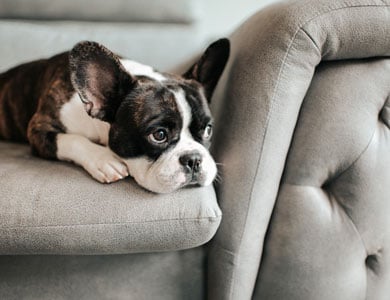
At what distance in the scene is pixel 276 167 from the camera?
4.00 feet

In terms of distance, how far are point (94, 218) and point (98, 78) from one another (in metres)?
0.40

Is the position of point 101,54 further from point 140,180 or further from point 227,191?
point 227,191

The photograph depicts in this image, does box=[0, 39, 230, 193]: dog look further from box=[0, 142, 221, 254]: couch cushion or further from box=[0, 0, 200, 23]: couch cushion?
box=[0, 0, 200, 23]: couch cushion

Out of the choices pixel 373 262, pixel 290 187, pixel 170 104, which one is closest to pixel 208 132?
pixel 170 104

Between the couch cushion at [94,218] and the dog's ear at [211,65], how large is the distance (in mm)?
463

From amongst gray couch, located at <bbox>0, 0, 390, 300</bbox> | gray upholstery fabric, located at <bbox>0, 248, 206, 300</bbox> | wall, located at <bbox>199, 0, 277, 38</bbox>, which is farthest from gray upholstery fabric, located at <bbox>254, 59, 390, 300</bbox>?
wall, located at <bbox>199, 0, 277, 38</bbox>

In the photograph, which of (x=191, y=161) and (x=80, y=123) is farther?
(x=80, y=123)

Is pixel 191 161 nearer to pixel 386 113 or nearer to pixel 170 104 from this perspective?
pixel 170 104

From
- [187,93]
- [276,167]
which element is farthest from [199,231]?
[187,93]

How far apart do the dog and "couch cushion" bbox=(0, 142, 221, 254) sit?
0.06m

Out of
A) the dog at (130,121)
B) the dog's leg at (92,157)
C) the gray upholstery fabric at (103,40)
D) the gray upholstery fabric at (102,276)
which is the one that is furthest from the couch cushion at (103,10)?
the gray upholstery fabric at (102,276)

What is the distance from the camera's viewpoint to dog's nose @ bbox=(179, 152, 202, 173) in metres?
1.16

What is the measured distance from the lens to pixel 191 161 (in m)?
1.17

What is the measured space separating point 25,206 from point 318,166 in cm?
76
